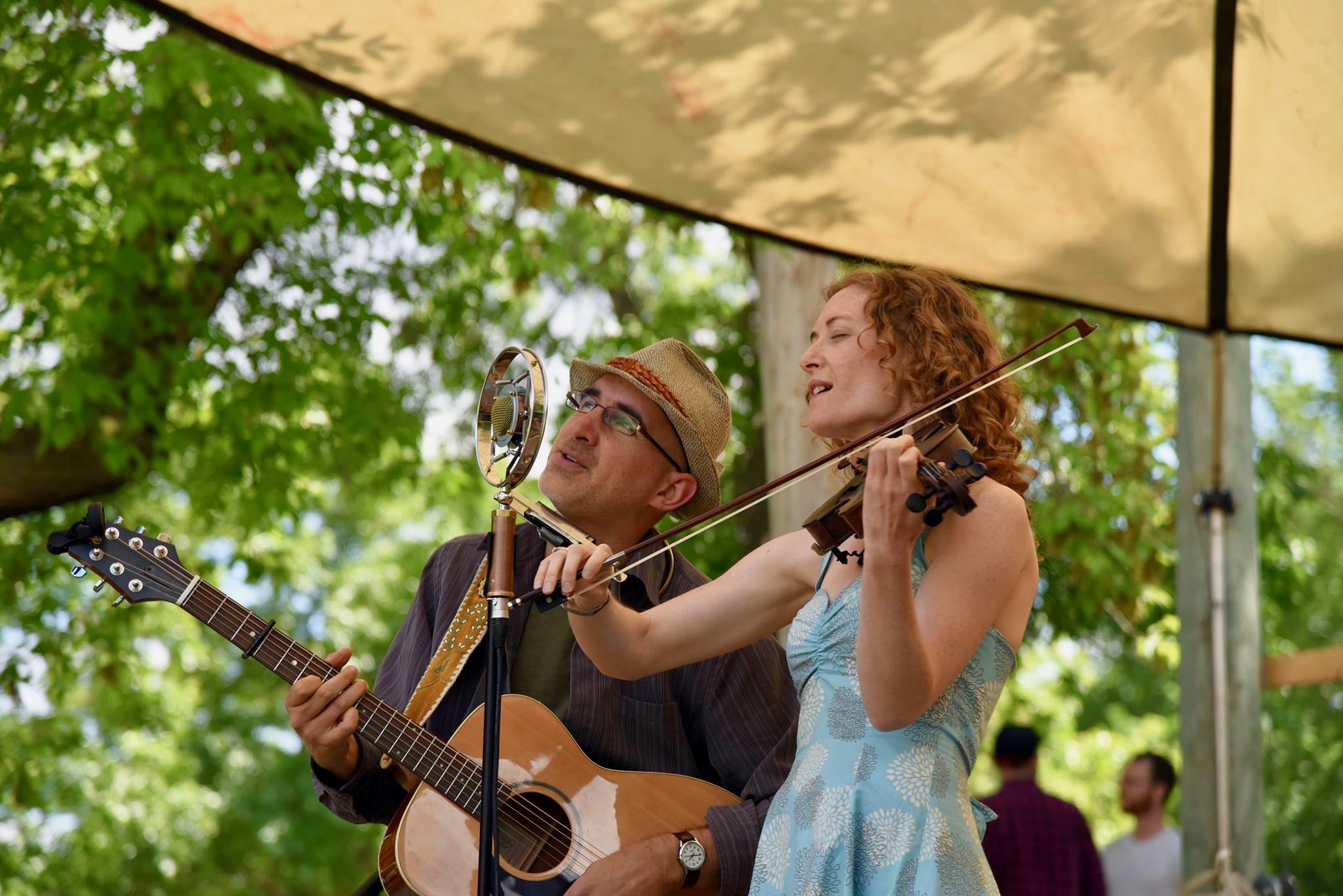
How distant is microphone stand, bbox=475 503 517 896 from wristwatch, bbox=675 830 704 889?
77cm

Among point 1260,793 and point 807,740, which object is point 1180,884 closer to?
point 1260,793

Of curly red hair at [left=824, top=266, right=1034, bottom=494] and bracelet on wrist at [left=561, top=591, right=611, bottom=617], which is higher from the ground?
curly red hair at [left=824, top=266, right=1034, bottom=494]

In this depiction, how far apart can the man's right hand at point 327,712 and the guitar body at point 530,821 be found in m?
0.20

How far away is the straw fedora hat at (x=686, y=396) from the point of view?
3428 mm

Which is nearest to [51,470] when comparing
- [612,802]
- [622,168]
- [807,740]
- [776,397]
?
[776,397]

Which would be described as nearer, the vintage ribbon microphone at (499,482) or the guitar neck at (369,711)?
the vintage ribbon microphone at (499,482)

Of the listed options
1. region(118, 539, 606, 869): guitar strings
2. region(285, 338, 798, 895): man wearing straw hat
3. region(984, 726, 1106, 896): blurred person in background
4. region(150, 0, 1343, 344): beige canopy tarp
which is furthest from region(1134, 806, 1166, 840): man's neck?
region(118, 539, 606, 869): guitar strings

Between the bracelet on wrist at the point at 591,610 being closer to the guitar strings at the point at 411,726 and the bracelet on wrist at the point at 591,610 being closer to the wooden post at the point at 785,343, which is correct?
the guitar strings at the point at 411,726

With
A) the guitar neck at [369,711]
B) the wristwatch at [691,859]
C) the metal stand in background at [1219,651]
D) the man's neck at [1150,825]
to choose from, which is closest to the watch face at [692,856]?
the wristwatch at [691,859]

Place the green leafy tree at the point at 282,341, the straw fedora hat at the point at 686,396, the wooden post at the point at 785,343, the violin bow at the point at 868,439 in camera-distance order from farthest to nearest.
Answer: the green leafy tree at the point at 282,341 < the wooden post at the point at 785,343 < the straw fedora hat at the point at 686,396 < the violin bow at the point at 868,439

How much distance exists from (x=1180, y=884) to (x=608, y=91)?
4514 millimetres

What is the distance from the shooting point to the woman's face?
2.53 m

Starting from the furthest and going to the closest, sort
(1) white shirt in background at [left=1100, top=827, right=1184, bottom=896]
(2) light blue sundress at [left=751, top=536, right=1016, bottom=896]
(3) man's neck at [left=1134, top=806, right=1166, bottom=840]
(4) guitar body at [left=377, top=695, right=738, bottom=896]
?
(3) man's neck at [left=1134, top=806, right=1166, bottom=840]
(1) white shirt in background at [left=1100, top=827, right=1184, bottom=896]
(4) guitar body at [left=377, top=695, right=738, bottom=896]
(2) light blue sundress at [left=751, top=536, right=1016, bottom=896]

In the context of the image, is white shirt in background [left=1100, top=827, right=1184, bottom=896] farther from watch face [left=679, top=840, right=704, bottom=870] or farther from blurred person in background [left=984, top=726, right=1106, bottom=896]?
watch face [left=679, top=840, right=704, bottom=870]
